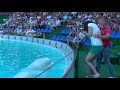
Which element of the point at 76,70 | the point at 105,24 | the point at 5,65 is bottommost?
the point at 5,65

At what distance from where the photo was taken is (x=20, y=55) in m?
9.53

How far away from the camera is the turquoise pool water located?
711 cm

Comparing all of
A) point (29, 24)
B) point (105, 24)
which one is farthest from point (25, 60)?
point (105, 24)

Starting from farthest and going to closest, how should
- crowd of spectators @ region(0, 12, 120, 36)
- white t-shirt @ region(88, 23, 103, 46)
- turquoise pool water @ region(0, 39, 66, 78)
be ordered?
1. crowd of spectators @ region(0, 12, 120, 36)
2. turquoise pool water @ region(0, 39, 66, 78)
3. white t-shirt @ region(88, 23, 103, 46)

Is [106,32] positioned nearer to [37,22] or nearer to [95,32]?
[95,32]

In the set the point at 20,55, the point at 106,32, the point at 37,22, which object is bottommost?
the point at 20,55

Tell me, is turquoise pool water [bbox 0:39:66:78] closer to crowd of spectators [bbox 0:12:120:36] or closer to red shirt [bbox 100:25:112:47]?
crowd of spectators [bbox 0:12:120:36]

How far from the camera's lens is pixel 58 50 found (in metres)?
9.30

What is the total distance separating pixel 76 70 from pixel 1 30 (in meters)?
6.45

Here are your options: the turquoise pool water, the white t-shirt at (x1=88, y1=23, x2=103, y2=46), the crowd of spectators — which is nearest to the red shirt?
the white t-shirt at (x1=88, y1=23, x2=103, y2=46)

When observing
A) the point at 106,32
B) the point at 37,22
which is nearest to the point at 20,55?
the point at 37,22

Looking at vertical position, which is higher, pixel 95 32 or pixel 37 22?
pixel 95 32

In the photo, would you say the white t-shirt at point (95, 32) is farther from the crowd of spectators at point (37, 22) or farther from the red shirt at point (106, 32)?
the crowd of spectators at point (37, 22)
